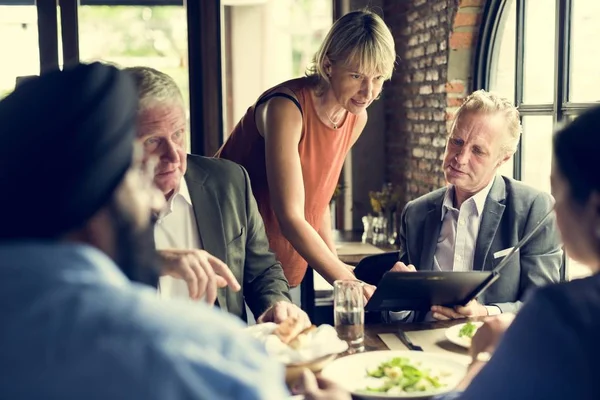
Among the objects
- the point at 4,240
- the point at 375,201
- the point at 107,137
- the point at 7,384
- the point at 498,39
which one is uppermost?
the point at 498,39

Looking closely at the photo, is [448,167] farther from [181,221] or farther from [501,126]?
[181,221]

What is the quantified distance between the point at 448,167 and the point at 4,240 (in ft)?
6.42

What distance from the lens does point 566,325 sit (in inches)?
40.4

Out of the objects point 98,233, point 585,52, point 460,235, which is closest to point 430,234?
point 460,235

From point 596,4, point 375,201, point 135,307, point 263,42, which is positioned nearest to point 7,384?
point 135,307

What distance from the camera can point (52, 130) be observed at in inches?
30.0

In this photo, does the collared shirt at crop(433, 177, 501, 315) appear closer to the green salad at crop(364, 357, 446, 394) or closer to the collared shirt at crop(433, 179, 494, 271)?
the collared shirt at crop(433, 179, 494, 271)

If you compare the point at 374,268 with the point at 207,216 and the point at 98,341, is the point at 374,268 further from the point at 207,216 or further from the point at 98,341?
the point at 98,341

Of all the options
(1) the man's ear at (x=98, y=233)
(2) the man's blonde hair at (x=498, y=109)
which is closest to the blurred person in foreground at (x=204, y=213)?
(2) the man's blonde hair at (x=498, y=109)

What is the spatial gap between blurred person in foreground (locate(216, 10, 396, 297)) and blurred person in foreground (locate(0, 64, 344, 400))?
1.74m

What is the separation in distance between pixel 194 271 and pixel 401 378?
0.49m

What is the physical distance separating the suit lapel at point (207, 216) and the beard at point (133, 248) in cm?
127

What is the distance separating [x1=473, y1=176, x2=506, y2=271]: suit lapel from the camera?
2.43 m

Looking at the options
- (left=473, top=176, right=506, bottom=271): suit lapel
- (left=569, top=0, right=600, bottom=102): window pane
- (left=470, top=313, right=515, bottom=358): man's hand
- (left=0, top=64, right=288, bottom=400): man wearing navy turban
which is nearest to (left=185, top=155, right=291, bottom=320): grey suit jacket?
(left=473, top=176, right=506, bottom=271): suit lapel
